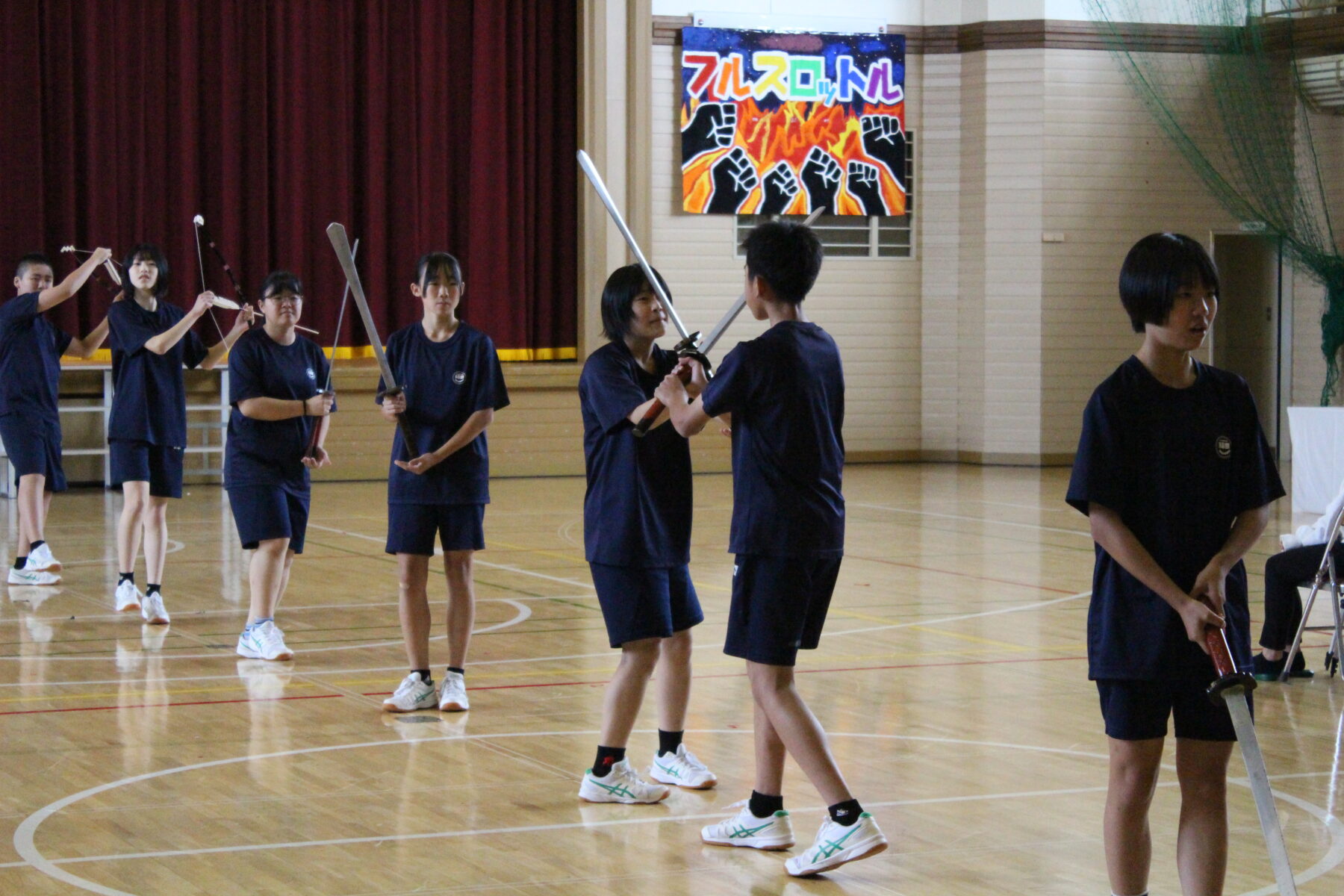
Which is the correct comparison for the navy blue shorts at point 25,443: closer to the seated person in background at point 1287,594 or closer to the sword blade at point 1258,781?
the seated person in background at point 1287,594

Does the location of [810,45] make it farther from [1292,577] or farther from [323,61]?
[1292,577]

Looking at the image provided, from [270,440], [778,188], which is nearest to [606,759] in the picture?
[270,440]

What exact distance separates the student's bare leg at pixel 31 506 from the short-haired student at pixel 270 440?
9.13 feet

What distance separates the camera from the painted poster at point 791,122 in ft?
60.6

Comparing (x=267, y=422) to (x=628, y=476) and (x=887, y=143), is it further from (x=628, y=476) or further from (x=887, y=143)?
(x=887, y=143)

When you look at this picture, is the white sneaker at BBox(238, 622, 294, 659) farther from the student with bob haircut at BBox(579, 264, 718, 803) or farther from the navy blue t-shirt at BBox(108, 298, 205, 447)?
the student with bob haircut at BBox(579, 264, 718, 803)

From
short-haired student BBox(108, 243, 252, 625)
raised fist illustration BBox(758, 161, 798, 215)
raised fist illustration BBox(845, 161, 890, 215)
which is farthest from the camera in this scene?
raised fist illustration BBox(845, 161, 890, 215)

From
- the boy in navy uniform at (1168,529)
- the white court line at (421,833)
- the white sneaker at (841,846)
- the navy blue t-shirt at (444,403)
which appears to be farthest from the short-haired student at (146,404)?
the boy in navy uniform at (1168,529)

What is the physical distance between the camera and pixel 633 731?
609 cm

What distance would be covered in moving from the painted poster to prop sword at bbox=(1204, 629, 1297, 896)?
15.5 meters

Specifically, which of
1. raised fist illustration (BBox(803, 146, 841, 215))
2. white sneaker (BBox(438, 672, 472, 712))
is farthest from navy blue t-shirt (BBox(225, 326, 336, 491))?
raised fist illustration (BBox(803, 146, 841, 215))

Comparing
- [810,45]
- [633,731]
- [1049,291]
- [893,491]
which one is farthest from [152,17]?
[633,731]

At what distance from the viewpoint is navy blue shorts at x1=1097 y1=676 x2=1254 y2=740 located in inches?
135

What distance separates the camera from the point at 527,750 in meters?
5.73
